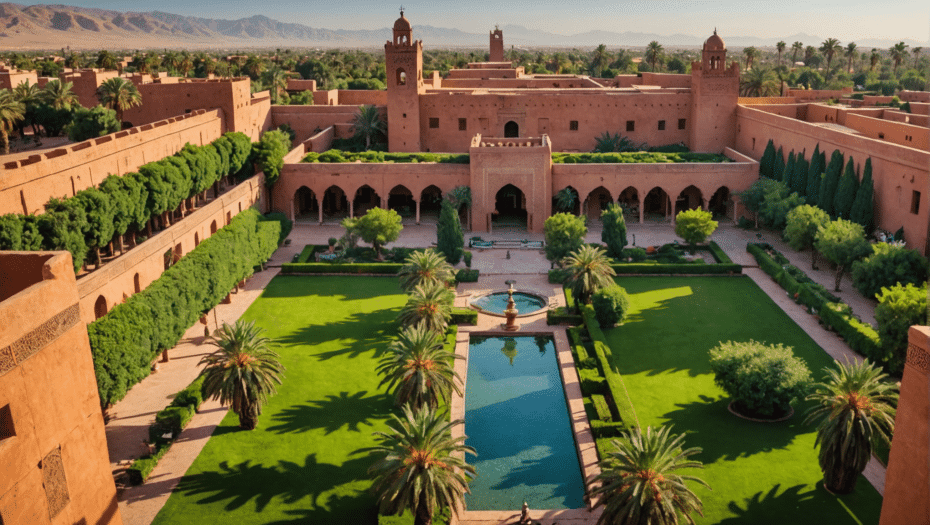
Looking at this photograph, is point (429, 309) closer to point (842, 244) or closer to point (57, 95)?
point (842, 244)

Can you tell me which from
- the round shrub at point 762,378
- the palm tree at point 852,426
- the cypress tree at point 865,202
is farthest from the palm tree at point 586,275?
the cypress tree at point 865,202

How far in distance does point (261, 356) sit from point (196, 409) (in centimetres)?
296

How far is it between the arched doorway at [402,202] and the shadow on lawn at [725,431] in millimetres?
27448

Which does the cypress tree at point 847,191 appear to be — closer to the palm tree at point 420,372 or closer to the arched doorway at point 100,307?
the palm tree at point 420,372

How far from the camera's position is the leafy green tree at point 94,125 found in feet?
156

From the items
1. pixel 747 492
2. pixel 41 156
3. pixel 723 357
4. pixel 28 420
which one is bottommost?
pixel 747 492

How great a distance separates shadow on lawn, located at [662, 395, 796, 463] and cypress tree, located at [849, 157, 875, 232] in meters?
16.7

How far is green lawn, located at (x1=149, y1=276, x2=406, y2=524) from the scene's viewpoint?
764 inches

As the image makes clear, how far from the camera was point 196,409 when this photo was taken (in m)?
24.3

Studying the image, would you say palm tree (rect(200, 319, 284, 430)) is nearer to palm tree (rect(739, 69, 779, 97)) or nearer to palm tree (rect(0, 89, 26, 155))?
palm tree (rect(0, 89, 26, 155))

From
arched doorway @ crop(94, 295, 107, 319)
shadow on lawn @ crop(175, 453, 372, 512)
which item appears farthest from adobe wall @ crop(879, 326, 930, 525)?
arched doorway @ crop(94, 295, 107, 319)

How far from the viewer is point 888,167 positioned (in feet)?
117

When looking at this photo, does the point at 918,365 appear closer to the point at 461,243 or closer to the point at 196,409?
the point at 196,409

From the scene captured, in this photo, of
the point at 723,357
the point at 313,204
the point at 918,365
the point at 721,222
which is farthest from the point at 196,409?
the point at 721,222
